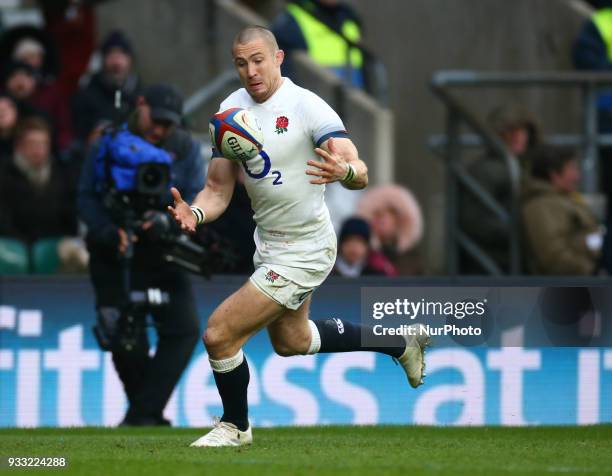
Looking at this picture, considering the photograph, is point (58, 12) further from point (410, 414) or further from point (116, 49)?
point (410, 414)

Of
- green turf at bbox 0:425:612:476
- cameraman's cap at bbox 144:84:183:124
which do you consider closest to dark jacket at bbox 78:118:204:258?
cameraman's cap at bbox 144:84:183:124

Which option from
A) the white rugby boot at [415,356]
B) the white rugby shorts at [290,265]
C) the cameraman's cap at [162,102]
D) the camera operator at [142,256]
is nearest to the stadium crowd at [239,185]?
the camera operator at [142,256]

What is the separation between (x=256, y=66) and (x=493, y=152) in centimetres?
559

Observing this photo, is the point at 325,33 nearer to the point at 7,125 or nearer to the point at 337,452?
the point at 7,125

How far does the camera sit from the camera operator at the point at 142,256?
1115 cm

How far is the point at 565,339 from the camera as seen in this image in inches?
461

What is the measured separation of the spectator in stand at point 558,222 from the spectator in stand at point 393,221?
3.57 feet

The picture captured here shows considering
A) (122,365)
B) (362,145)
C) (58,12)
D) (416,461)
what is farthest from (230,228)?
(416,461)

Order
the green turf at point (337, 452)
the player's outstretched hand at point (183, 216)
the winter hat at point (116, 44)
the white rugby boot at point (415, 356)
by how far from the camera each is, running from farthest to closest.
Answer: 1. the winter hat at point (116, 44)
2. the white rugby boot at point (415, 356)
3. the player's outstretched hand at point (183, 216)
4. the green turf at point (337, 452)

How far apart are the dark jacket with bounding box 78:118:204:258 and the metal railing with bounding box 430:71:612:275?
3.08m

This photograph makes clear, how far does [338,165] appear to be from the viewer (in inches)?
330

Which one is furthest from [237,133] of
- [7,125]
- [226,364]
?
[7,125]

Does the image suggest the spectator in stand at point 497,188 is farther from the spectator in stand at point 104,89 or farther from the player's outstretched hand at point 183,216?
the player's outstretched hand at point 183,216

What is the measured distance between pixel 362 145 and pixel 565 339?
410 cm
